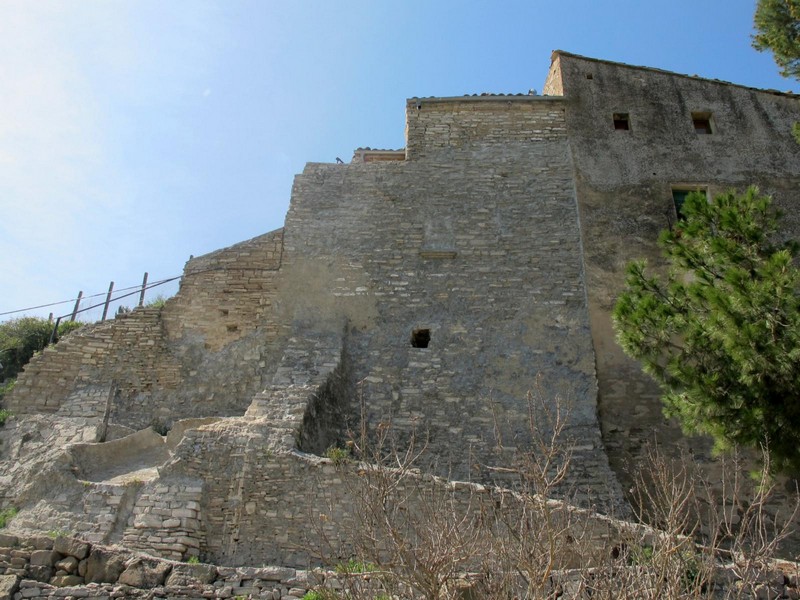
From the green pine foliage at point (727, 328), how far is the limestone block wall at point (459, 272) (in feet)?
5.62

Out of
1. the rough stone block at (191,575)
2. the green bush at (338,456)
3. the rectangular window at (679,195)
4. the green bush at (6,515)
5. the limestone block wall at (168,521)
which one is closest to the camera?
the rough stone block at (191,575)

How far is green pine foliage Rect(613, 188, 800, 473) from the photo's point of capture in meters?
7.48

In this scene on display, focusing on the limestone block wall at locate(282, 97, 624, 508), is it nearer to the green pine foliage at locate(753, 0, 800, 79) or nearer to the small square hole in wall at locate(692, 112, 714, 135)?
the small square hole in wall at locate(692, 112, 714, 135)

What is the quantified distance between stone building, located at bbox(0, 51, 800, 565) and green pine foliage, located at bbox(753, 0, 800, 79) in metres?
2.09

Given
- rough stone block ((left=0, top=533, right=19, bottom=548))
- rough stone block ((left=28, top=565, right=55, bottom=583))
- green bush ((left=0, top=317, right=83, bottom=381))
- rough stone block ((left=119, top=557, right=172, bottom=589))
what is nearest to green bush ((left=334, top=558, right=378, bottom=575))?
rough stone block ((left=119, top=557, right=172, bottom=589))

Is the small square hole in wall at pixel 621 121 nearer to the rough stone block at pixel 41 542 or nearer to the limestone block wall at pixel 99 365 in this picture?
the limestone block wall at pixel 99 365

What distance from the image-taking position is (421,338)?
10.9 m

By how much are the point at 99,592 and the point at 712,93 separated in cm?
1361

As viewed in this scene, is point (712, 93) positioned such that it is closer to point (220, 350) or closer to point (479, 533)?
point (220, 350)

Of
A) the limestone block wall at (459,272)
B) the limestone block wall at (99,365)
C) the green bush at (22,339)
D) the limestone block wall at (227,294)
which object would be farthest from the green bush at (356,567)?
the green bush at (22,339)

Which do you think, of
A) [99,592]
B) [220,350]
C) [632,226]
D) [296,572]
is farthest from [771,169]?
[99,592]

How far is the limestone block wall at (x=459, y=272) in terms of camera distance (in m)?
9.99

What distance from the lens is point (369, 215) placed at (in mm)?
12102

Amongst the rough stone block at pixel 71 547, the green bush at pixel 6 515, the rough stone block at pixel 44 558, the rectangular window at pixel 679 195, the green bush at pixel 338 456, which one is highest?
the rectangular window at pixel 679 195
